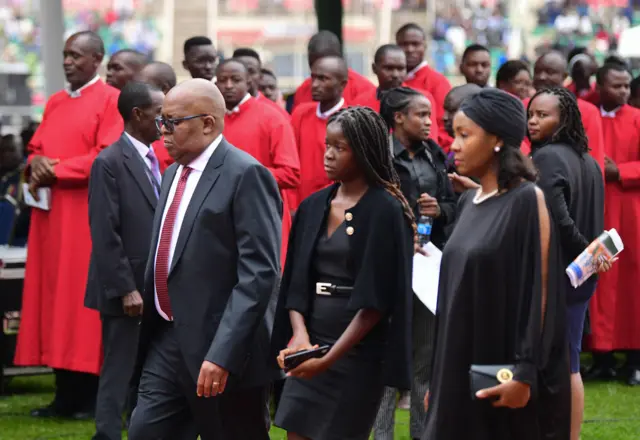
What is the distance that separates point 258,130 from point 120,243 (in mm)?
1899

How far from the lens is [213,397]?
5.77m

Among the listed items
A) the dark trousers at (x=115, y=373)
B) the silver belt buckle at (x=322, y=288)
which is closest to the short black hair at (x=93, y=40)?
the dark trousers at (x=115, y=373)

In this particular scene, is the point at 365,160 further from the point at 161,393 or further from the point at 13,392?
the point at 13,392

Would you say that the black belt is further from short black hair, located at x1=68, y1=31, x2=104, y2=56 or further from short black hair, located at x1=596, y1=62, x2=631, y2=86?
short black hair, located at x1=596, y1=62, x2=631, y2=86

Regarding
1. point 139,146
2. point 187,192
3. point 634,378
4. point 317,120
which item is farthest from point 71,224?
point 634,378

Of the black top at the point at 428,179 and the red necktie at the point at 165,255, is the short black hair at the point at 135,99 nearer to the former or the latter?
the black top at the point at 428,179

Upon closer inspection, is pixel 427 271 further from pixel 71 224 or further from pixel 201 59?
pixel 201 59

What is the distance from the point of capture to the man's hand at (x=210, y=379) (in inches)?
217

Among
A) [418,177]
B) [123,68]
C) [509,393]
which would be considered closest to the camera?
[509,393]

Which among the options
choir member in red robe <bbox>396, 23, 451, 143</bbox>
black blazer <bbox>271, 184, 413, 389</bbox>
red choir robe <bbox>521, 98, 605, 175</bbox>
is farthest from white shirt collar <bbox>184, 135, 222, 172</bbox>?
choir member in red robe <bbox>396, 23, 451, 143</bbox>

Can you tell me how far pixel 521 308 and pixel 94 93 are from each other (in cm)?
527

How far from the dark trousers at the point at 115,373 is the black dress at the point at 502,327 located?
2.98 meters

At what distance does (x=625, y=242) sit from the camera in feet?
36.4

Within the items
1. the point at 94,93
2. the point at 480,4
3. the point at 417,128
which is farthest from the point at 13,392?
the point at 480,4
